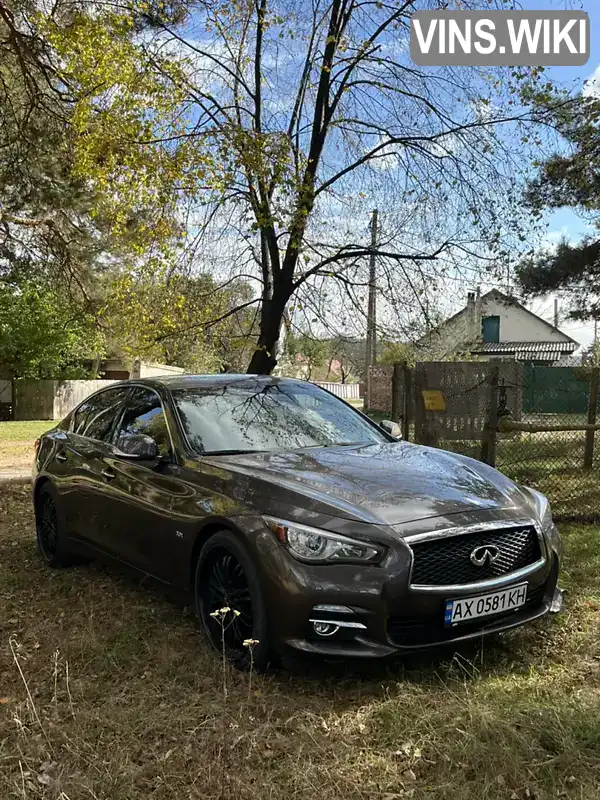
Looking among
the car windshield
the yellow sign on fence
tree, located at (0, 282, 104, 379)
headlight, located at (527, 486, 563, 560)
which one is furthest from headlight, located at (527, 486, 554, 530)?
tree, located at (0, 282, 104, 379)

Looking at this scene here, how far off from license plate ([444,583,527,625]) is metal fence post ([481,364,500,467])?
12.1 feet

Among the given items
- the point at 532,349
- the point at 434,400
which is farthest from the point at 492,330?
the point at 434,400

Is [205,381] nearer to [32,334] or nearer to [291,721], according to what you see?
[291,721]

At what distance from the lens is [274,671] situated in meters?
3.53

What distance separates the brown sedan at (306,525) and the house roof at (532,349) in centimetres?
3613

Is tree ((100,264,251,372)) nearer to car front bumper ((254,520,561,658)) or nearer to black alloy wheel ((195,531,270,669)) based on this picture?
black alloy wheel ((195,531,270,669))

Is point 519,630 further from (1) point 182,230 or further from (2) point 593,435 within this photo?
(1) point 182,230

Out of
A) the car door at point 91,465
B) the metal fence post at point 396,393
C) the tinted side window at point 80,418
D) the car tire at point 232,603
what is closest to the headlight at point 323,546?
the car tire at point 232,603

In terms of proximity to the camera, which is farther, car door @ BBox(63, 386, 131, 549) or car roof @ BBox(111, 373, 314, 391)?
car door @ BBox(63, 386, 131, 549)

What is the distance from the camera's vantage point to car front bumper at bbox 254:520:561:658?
3186 mm

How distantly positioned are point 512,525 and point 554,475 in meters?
4.74

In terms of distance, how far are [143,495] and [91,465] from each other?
959 mm

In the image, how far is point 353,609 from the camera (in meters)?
3.20

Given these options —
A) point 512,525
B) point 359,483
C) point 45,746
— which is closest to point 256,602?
point 359,483
